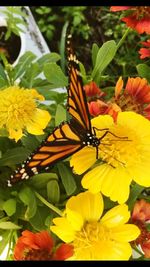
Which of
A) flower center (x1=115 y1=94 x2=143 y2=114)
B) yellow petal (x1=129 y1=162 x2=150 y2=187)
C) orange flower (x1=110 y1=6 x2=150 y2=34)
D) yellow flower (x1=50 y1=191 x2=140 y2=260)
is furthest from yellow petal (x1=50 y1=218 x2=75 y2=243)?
orange flower (x1=110 y1=6 x2=150 y2=34)

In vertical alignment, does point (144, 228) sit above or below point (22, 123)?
below

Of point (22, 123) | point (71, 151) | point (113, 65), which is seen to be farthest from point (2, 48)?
point (71, 151)

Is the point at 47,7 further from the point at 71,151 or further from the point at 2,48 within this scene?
the point at 71,151

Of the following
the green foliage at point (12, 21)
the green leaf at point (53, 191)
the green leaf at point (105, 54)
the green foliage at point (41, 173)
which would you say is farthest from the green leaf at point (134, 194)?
the green foliage at point (12, 21)

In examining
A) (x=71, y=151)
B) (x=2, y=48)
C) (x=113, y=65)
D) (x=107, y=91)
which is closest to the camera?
(x=71, y=151)

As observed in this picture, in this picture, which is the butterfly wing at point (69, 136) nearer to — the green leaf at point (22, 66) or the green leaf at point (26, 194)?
the green leaf at point (26, 194)

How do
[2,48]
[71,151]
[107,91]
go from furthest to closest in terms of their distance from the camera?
[2,48]
[107,91]
[71,151]
